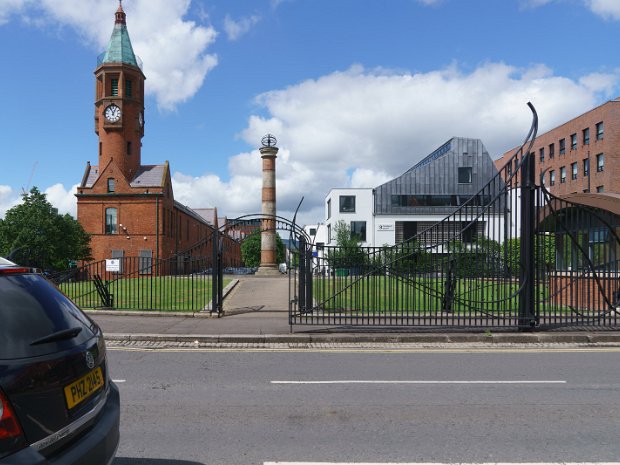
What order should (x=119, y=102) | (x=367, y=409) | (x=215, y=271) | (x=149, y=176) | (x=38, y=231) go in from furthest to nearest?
(x=149, y=176) < (x=119, y=102) < (x=38, y=231) < (x=215, y=271) < (x=367, y=409)

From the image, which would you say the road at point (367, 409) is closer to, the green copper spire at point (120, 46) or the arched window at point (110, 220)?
the arched window at point (110, 220)

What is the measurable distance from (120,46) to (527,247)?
51.3 meters

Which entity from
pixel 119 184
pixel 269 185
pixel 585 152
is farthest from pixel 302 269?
pixel 585 152

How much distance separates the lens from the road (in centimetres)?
446

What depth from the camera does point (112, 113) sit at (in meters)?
52.4

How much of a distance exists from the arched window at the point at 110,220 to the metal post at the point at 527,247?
47.7 metres

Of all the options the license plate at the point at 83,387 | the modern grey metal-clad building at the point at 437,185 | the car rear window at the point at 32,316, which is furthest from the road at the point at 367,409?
the modern grey metal-clad building at the point at 437,185

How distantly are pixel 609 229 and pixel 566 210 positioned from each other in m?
1.10

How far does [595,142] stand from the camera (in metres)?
49.5

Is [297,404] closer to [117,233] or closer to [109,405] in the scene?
[109,405]

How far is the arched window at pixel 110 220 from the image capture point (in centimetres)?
5225

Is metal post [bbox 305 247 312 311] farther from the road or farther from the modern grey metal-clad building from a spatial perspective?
the modern grey metal-clad building

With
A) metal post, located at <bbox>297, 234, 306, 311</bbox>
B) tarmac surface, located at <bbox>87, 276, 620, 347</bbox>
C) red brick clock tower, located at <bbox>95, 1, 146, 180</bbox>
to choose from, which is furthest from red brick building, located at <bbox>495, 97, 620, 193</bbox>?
red brick clock tower, located at <bbox>95, 1, 146, 180</bbox>

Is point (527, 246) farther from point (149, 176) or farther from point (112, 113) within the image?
point (112, 113)
